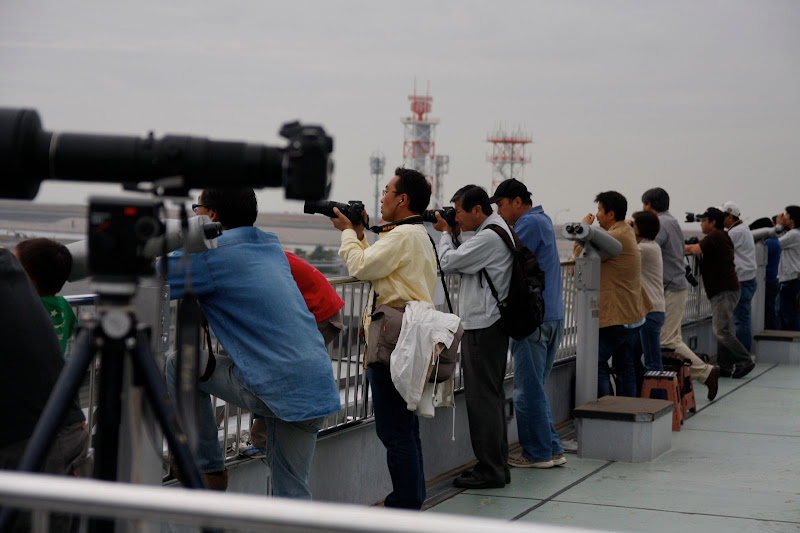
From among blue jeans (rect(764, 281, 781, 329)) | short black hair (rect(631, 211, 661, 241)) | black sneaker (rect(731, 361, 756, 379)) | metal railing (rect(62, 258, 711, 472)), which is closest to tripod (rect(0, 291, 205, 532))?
metal railing (rect(62, 258, 711, 472))

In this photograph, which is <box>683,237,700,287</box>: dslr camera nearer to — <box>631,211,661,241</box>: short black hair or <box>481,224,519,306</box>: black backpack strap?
<box>631,211,661,241</box>: short black hair

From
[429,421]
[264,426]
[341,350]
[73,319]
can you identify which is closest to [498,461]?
[429,421]

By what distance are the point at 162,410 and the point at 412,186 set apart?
3.37 meters

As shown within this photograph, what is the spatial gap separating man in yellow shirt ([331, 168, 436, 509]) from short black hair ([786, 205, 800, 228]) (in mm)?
10472

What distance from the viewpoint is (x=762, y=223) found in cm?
1430

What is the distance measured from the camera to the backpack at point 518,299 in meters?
6.12

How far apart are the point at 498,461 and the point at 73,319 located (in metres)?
3.33

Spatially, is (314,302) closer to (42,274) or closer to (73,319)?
(73,319)

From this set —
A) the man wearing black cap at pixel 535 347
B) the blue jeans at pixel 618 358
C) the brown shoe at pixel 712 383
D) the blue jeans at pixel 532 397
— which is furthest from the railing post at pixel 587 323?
the brown shoe at pixel 712 383

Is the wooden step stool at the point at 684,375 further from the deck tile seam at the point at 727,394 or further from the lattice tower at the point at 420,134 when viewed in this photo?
the lattice tower at the point at 420,134

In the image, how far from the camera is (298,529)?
5.28ft

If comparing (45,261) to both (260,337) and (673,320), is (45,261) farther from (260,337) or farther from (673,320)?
(673,320)

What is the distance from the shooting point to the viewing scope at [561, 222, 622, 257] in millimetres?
7805

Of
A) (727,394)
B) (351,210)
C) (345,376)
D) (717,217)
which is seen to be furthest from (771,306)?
(351,210)
